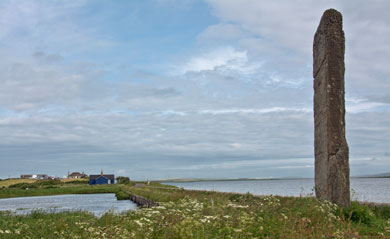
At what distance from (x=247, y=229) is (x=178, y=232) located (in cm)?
A: 209

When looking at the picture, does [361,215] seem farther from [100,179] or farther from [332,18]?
[100,179]

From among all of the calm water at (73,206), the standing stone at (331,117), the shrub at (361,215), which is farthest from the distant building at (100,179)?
the shrub at (361,215)

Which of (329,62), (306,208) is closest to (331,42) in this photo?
(329,62)

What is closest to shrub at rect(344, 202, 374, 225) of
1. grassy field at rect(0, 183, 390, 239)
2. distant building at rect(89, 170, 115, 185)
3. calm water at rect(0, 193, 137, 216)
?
grassy field at rect(0, 183, 390, 239)

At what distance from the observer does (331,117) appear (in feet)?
37.6

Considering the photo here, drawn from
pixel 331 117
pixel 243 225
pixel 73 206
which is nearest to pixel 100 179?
pixel 73 206

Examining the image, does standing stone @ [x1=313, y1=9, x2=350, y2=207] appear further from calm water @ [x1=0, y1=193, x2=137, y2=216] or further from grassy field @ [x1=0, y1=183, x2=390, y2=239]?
calm water @ [x1=0, y1=193, x2=137, y2=216]

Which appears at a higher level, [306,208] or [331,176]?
[331,176]

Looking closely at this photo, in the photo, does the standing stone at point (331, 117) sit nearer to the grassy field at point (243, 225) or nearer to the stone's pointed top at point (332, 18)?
the stone's pointed top at point (332, 18)

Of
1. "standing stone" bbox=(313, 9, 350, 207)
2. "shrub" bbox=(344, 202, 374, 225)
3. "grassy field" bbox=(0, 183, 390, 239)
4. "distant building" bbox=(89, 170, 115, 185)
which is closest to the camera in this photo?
"grassy field" bbox=(0, 183, 390, 239)

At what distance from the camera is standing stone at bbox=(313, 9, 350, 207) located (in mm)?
11250

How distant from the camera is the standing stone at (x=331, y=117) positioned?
11.2 metres

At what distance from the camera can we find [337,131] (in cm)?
1141

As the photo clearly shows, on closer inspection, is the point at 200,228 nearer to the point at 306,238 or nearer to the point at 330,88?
the point at 306,238
